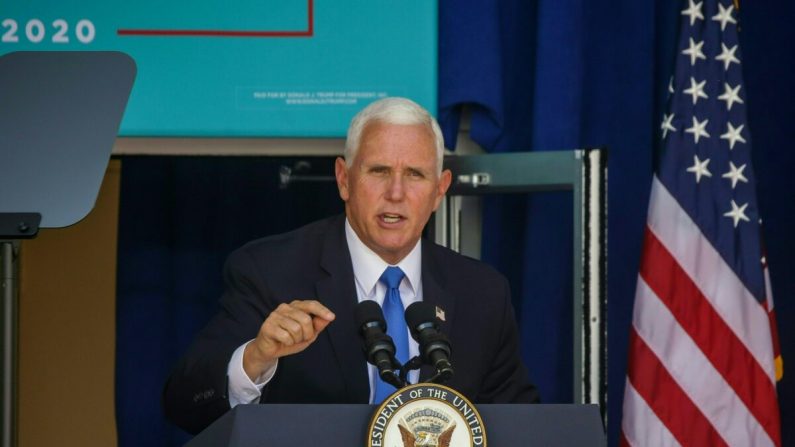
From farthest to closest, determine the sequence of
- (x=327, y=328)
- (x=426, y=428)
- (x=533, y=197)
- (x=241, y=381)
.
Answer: (x=533, y=197)
(x=327, y=328)
(x=241, y=381)
(x=426, y=428)

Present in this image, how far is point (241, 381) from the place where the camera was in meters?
2.41

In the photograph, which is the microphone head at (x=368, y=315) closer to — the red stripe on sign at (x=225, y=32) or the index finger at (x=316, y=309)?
the index finger at (x=316, y=309)

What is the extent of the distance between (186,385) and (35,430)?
207 centimetres

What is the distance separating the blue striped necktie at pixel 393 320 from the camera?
2682 millimetres

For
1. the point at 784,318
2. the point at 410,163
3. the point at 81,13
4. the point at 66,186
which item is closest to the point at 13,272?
the point at 66,186

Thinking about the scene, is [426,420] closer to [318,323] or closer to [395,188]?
[318,323]

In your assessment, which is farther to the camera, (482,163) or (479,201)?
(479,201)

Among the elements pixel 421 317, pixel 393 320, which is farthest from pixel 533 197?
pixel 421 317

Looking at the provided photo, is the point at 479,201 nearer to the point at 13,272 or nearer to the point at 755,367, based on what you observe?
the point at 755,367

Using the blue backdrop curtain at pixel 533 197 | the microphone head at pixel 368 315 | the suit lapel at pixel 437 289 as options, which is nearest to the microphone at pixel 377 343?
the microphone head at pixel 368 315

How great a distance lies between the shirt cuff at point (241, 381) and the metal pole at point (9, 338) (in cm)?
40

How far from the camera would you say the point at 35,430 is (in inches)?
173

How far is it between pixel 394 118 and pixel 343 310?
1.52 feet

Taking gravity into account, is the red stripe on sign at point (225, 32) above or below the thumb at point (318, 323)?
above
